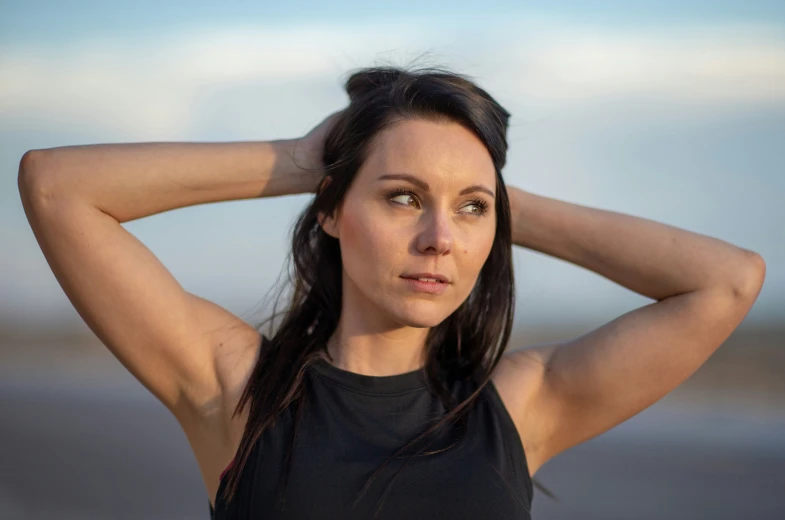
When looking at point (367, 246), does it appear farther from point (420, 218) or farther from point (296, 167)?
point (296, 167)

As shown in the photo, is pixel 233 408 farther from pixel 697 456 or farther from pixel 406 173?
pixel 697 456

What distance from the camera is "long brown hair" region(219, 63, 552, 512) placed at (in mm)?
2637

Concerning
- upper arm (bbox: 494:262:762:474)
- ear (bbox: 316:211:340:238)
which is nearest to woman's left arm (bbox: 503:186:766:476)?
upper arm (bbox: 494:262:762:474)

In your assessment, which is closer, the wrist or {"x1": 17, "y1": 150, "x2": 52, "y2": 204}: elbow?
{"x1": 17, "y1": 150, "x2": 52, "y2": 204}: elbow

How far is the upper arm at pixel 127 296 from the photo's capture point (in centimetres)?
252

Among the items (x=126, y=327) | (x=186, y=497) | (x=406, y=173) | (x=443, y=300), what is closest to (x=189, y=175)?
(x=126, y=327)

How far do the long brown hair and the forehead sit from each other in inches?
1.4

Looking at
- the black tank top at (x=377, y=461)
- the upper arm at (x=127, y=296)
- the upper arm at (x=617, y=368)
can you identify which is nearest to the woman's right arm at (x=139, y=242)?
the upper arm at (x=127, y=296)

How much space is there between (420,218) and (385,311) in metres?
0.29

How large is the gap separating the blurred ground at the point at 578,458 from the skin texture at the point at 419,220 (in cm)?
569

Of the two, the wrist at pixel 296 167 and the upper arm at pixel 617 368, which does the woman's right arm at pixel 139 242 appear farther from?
the upper arm at pixel 617 368

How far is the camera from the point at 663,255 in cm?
284

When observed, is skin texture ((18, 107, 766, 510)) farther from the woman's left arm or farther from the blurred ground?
the blurred ground

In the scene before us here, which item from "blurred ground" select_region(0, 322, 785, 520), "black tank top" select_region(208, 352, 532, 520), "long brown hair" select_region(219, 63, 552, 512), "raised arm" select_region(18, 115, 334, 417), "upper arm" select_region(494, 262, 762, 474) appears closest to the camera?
"black tank top" select_region(208, 352, 532, 520)
